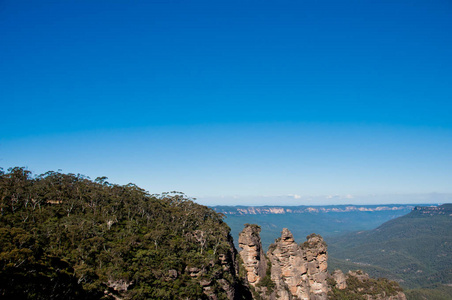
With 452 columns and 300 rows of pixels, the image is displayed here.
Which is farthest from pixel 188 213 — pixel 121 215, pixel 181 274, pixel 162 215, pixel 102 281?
pixel 102 281

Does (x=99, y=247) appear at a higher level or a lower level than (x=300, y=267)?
higher

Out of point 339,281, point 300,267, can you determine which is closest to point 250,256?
point 300,267

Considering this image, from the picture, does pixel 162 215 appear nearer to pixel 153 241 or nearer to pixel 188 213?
pixel 188 213

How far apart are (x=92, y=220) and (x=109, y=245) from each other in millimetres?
8011

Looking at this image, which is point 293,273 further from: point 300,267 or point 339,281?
point 339,281

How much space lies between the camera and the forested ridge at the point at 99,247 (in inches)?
1422

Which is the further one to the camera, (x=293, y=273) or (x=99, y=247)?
(x=293, y=273)

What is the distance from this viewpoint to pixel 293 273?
235 feet

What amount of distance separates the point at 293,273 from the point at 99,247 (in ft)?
171

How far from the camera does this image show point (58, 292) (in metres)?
36.1

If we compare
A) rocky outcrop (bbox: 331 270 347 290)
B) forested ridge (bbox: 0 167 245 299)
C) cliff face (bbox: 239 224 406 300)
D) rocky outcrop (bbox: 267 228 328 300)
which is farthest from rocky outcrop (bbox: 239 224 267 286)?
rocky outcrop (bbox: 331 270 347 290)

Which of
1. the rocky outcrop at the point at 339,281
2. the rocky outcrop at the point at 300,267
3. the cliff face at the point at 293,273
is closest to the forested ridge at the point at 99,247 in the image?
the cliff face at the point at 293,273

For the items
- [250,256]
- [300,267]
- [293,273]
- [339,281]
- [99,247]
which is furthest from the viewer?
[339,281]

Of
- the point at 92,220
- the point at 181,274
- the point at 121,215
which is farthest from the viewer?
the point at 121,215
